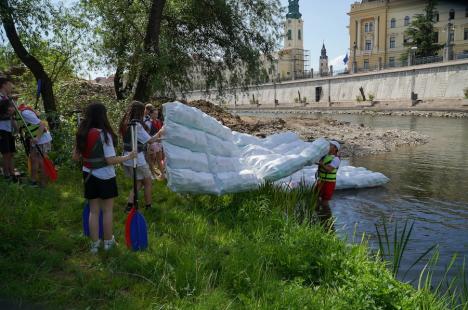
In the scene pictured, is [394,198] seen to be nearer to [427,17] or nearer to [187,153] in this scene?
[187,153]

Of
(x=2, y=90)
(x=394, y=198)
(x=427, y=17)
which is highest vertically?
(x=427, y=17)

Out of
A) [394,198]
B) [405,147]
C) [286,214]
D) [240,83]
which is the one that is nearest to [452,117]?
[405,147]

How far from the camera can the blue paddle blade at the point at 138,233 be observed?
4.77 metres

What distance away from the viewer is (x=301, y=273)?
4898 millimetres

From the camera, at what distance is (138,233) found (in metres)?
4.79

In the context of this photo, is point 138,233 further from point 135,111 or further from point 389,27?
point 389,27

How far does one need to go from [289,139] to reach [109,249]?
6298mm

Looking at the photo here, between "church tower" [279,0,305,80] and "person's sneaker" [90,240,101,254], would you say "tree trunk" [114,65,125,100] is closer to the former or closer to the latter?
"person's sneaker" [90,240,101,254]

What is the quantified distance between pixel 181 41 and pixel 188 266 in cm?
1185

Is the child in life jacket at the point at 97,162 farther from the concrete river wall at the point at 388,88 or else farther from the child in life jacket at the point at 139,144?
the concrete river wall at the point at 388,88

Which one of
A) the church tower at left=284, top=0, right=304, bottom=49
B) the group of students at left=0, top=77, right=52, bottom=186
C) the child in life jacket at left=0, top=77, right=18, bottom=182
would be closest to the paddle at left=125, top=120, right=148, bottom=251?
the group of students at left=0, top=77, right=52, bottom=186

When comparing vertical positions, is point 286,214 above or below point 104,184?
below

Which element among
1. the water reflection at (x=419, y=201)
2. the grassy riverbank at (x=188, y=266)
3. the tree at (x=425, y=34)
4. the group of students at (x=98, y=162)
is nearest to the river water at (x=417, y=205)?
the water reflection at (x=419, y=201)

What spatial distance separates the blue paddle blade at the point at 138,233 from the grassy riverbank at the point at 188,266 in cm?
11
